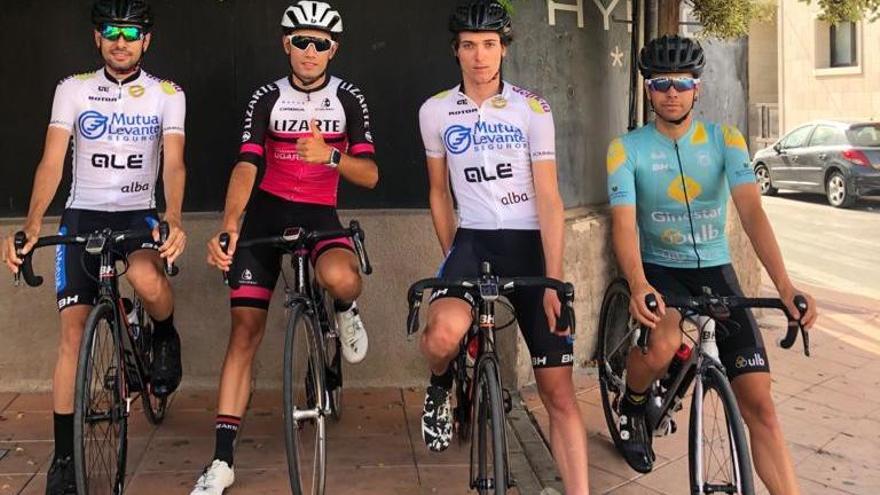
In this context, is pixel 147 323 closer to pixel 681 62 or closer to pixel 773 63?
pixel 681 62

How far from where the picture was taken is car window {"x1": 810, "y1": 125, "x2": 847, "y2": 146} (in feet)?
61.0

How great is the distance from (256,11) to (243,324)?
99.1 inches

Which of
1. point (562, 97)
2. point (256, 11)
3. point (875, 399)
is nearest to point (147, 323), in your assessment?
point (256, 11)

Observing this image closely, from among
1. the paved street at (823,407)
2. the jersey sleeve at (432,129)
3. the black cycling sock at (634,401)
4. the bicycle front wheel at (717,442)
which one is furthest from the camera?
the paved street at (823,407)

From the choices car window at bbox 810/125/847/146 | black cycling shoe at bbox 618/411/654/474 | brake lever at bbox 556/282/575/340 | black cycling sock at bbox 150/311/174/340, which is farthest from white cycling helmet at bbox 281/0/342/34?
car window at bbox 810/125/847/146

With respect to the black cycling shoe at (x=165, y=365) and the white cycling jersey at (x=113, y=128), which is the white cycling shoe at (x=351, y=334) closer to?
the black cycling shoe at (x=165, y=365)

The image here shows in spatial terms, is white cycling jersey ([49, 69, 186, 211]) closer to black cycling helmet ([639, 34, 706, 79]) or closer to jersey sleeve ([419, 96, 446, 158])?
jersey sleeve ([419, 96, 446, 158])

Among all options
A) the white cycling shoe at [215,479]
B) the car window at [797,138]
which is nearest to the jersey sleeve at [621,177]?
the white cycling shoe at [215,479]

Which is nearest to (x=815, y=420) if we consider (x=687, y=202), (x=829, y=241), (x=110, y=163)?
(x=687, y=202)

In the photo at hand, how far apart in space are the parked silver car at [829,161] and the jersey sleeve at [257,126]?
14147 millimetres

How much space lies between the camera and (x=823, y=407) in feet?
19.6

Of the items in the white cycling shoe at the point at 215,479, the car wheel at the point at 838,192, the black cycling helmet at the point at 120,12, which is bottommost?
the car wheel at the point at 838,192

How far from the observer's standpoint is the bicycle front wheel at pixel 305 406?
4.03 meters

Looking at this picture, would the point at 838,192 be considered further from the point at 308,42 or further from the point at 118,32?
the point at 118,32
